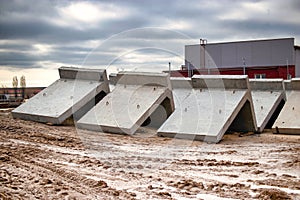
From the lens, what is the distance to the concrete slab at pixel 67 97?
11869mm

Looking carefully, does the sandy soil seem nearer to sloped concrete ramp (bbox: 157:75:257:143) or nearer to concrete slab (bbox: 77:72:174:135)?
sloped concrete ramp (bbox: 157:75:257:143)

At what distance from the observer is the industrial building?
2696 centimetres

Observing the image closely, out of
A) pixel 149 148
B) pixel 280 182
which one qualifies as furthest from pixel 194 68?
pixel 280 182

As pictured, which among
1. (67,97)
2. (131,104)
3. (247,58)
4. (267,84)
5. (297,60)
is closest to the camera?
(131,104)

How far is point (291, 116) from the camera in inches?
444

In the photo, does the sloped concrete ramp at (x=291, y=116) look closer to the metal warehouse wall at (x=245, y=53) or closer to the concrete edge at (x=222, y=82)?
the concrete edge at (x=222, y=82)

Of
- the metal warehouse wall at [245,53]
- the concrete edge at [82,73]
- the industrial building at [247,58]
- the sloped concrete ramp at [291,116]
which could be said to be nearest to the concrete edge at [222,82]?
the sloped concrete ramp at [291,116]

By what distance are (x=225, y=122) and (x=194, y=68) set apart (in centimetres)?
2022

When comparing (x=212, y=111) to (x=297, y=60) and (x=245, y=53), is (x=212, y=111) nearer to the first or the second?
(x=245, y=53)

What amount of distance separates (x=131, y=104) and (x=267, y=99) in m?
4.31

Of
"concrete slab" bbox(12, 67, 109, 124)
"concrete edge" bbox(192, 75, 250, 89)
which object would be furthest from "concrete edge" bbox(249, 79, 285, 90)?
"concrete slab" bbox(12, 67, 109, 124)

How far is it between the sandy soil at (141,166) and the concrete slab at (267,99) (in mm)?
1554

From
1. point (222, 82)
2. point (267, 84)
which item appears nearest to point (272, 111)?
point (267, 84)

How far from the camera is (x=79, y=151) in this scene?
8.02 metres
